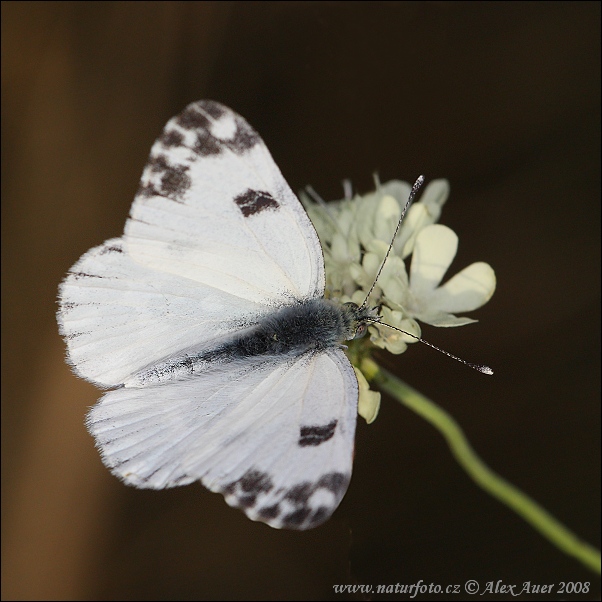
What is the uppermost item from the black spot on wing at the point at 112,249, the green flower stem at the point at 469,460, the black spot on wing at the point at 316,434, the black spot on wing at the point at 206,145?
the black spot on wing at the point at 206,145

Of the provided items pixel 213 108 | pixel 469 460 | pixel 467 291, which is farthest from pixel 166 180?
pixel 469 460

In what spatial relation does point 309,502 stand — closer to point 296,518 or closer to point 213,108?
point 296,518

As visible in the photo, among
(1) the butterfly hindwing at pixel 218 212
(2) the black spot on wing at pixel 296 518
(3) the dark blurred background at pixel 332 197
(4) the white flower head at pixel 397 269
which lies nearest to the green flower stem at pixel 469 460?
(4) the white flower head at pixel 397 269

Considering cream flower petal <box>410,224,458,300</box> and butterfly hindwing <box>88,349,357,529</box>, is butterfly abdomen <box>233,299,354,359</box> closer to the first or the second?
butterfly hindwing <box>88,349,357,529</box>

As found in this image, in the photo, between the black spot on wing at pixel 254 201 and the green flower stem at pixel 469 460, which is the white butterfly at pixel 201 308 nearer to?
the black spot on wing at pixel 254 201

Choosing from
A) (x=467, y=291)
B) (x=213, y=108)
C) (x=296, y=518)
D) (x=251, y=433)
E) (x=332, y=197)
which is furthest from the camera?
(x=332, y=197)
